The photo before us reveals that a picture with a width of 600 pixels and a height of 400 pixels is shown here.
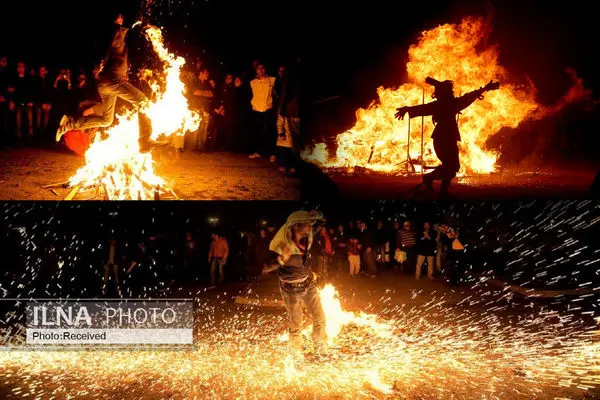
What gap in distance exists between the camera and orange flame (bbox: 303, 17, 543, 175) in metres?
8.94

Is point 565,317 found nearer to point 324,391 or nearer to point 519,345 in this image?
point 519,345

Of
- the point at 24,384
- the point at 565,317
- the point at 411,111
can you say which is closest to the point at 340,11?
the point at 411,111

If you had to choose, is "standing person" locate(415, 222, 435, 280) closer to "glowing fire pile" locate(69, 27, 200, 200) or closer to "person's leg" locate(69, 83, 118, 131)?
"glowing fire pile" locate(69, 27, 200, 200)

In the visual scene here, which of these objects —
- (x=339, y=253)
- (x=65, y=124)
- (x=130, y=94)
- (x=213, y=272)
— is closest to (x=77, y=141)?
(x=65, y=124)

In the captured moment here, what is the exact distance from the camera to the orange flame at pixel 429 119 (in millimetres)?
8938

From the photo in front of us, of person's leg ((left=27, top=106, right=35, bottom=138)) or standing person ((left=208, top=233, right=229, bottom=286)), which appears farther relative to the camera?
standing person ((left=208, top=233, right=229, bottom=286))

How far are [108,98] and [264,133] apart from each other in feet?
9.41

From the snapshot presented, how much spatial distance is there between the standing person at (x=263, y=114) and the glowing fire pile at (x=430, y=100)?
0.81 meters

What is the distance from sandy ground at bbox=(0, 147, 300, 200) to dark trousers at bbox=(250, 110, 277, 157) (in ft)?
0.77

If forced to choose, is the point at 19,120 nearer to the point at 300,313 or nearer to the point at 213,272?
the point at 213,272

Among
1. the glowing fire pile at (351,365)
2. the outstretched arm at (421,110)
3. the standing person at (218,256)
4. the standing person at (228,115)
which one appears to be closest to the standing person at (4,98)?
the standing person at (228,115)

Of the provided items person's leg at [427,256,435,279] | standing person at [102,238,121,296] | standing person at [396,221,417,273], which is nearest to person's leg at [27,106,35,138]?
standing person at [102,238,121,296]

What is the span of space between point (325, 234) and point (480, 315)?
13.4ft

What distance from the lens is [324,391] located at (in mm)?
5031
